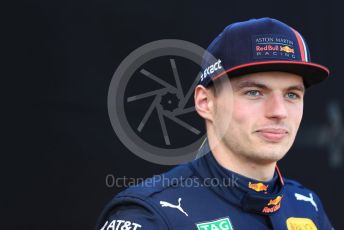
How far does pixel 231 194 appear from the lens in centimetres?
203

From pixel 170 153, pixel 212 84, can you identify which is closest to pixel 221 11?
pixel 170 153

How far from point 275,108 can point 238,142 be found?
0.16m

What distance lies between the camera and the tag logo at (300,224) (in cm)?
214

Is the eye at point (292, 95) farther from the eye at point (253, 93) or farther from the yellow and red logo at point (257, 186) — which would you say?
the yellow and red logo at point (257, 186)

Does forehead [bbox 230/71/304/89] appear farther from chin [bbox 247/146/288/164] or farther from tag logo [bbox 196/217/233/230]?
tag logo [bbox 196/217/233/230]

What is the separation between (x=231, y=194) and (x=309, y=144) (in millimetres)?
1548

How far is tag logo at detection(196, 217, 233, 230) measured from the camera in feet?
6.37

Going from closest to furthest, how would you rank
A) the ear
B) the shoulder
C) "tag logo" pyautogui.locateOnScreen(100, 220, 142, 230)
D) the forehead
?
"tag logo" pyautogui.locateOnScreen(100, 220, 142, 230), the forehead, the ear, the shoulder

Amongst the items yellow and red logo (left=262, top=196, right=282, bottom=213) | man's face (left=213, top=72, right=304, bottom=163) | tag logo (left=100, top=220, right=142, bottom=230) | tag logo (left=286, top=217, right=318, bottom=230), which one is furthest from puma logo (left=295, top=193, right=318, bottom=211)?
tag logo (left=100, top=220, right=142, bottom=230)

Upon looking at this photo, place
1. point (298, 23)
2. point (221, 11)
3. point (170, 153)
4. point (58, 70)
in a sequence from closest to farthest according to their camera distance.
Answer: point (58, 70)
point (170, 153)
point (221, 11)
point (298, 23)

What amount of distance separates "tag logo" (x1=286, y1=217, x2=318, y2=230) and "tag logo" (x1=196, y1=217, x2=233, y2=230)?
0.26m

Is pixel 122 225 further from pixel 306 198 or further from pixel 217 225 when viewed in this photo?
pixel 306 198

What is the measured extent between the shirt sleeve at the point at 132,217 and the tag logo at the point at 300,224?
1.60 feet

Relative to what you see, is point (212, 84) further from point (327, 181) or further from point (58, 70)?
point (327, 181)
